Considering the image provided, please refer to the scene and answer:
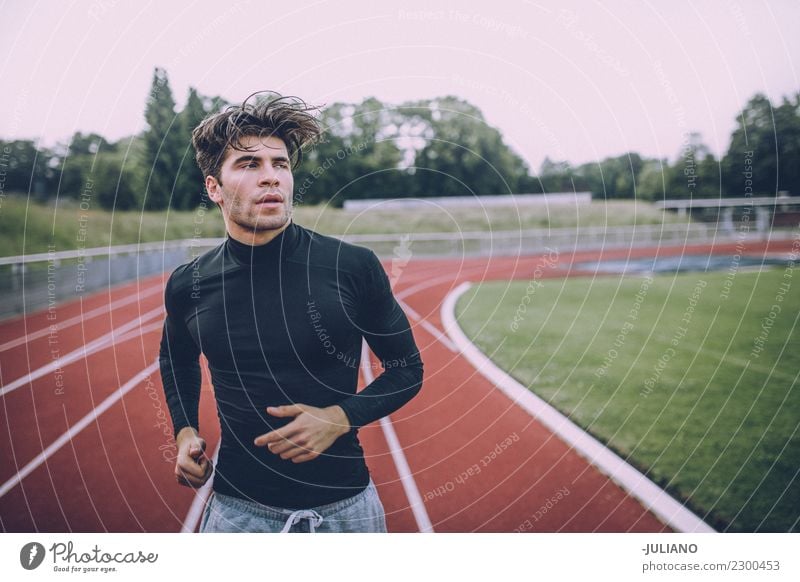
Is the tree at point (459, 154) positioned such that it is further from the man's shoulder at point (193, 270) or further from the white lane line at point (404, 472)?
the man's shoulder at point (193, 270)

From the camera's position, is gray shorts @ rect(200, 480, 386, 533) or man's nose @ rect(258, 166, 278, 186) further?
man's nose @ rect(258, 166, 278, 186)

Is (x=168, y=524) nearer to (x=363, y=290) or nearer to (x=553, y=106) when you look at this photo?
(x=363, y=290)

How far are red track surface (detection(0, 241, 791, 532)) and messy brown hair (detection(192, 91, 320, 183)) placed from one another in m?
1.23

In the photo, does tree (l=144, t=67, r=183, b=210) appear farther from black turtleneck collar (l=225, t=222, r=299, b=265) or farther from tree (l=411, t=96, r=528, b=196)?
tree (l=411, t=96, r=528, b=196)

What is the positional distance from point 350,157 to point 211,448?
1.73 m

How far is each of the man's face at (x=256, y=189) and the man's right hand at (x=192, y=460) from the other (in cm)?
76

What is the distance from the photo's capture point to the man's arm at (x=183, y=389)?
6.56 ft

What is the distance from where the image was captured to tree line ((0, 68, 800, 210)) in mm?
2840

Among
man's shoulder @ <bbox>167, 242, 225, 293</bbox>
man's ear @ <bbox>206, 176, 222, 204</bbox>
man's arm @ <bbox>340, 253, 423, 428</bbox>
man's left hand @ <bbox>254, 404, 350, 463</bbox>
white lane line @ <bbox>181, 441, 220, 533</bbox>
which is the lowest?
white lane line @ <bbox>181, 441, 220, 533</bbox>

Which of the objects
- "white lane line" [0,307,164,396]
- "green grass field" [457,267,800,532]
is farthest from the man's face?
"green grass field" [457,267,800,532]
